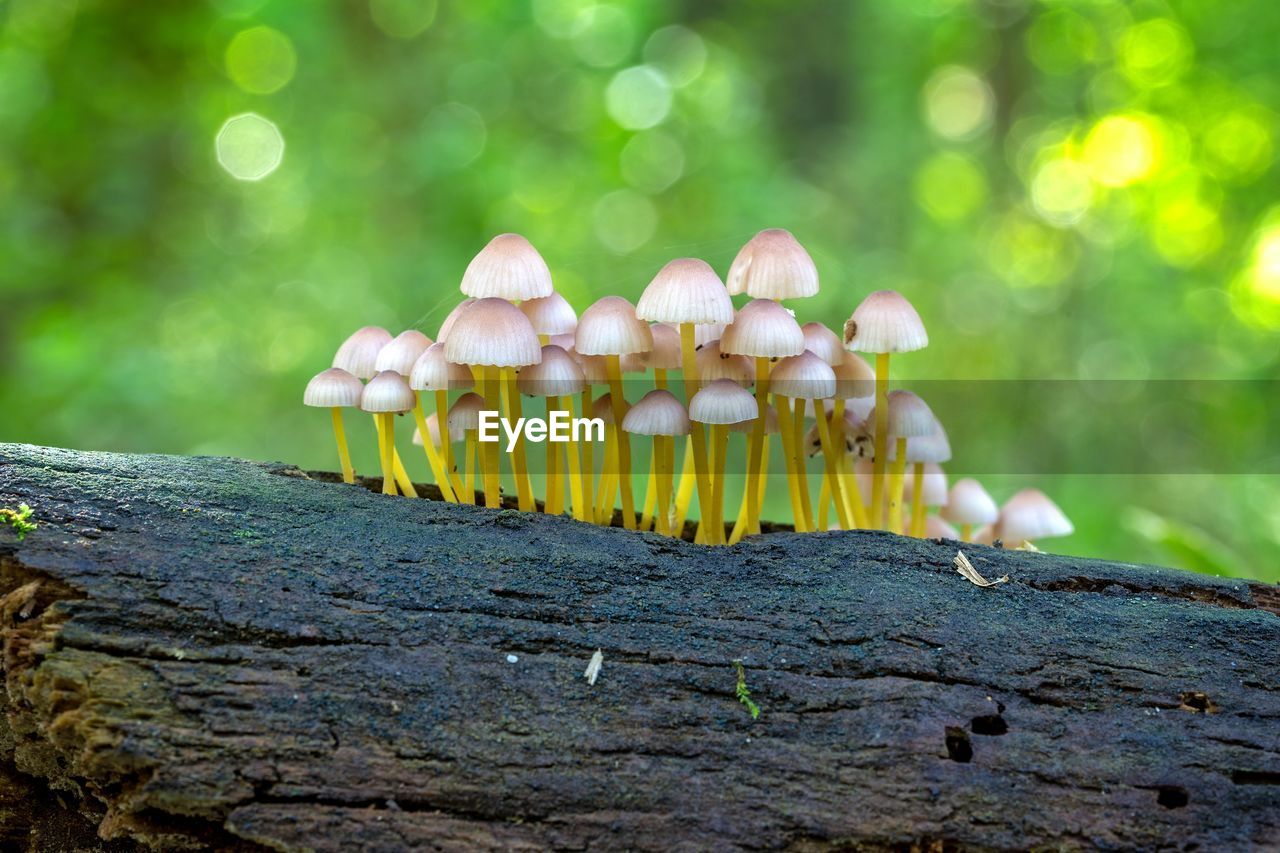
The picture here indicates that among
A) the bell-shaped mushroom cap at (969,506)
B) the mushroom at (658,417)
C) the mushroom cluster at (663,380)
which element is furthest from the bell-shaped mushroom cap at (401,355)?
the bell-shaped mushroom cap at (969,506)

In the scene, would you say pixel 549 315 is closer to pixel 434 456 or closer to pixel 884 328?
pixel 434 456

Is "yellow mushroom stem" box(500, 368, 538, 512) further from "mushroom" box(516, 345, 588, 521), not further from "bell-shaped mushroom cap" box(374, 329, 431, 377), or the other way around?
"bell-shaped mushroom cap" box(374, 329, 431, 377)

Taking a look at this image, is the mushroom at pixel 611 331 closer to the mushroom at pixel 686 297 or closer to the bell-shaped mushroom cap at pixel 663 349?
the mushroom at pixel 686 297

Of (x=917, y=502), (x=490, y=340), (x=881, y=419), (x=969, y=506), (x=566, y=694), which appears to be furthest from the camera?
(x=969, y=506)

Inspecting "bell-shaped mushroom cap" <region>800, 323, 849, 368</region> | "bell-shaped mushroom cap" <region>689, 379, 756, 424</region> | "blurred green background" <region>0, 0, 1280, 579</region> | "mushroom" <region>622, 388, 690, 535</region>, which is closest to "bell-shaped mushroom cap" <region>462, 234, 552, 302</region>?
"mushroom" <region>622, 388, 690, 535</region>

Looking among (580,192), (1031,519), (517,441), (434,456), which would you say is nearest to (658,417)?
(517,441)

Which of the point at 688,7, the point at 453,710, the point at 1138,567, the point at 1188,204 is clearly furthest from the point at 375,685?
the point at 1188,204

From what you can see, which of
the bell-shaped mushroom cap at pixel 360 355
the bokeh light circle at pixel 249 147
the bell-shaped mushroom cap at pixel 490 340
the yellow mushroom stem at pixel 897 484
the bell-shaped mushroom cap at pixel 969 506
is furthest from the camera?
the bokeh light circle at pixel 249 147
